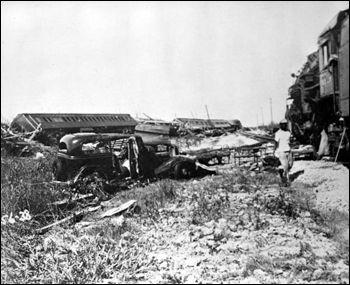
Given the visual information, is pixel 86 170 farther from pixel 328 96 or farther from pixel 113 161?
pixel 328 96

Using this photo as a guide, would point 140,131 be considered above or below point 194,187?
above

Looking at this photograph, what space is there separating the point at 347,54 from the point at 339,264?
448cm

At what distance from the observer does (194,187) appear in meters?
5.06

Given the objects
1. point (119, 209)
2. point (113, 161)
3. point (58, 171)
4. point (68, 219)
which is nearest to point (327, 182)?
point (119, 209)

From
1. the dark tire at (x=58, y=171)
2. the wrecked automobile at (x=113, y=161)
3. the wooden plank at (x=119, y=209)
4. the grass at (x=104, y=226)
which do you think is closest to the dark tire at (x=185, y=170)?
the wrecked automobile at (x=113, y=161)

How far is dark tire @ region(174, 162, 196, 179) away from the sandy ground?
6.84ft

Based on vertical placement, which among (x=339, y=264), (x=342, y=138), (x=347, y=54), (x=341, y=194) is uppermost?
(x=347, y=54)

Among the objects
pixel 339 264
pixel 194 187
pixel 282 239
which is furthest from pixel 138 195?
pixel 339 264

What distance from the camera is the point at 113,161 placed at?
5.09m

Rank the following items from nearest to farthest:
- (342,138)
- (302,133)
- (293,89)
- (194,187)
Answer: (194,187) → (342,138) → (302,133) → (293,89)

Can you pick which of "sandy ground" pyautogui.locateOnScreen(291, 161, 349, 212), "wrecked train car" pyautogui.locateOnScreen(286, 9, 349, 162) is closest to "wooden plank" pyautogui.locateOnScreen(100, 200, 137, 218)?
"sandy ground" pyautogui.locateOnScreen(291, 161, 349, 212)

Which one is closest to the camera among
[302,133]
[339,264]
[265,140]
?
[339,264]

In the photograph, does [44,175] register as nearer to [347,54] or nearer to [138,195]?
[138,195]

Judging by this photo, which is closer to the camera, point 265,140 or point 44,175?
point 44,175
